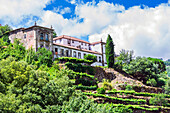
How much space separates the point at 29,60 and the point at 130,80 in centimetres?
1889

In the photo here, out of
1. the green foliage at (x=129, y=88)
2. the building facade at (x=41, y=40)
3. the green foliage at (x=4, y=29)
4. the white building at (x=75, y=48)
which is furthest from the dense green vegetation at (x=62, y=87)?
the green foliage at (x=4, y=29)

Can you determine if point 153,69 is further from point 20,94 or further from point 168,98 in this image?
point 20,94

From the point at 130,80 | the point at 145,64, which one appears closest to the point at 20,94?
the point at 130,80

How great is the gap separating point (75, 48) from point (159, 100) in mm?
20573

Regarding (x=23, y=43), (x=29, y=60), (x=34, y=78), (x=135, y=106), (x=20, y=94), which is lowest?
(x=135, y=106)

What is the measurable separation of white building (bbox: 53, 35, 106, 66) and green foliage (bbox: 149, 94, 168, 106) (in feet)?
61.3

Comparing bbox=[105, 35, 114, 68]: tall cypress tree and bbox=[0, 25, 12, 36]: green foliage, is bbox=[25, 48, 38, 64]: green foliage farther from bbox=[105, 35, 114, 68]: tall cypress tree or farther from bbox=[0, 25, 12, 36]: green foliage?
bbox=[0, 25, 12, 36]: green foliage

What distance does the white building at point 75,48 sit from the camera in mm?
43547

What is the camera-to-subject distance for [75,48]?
46.9 meters

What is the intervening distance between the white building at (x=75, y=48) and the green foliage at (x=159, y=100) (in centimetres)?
1869

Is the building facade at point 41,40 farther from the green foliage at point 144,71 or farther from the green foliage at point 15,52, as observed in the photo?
the green foliage at point 144,71

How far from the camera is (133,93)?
3531cm

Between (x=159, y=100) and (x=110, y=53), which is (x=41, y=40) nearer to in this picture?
(x=110, y=53)

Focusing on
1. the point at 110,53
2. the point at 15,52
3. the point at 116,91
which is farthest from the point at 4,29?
the point at 116,91
